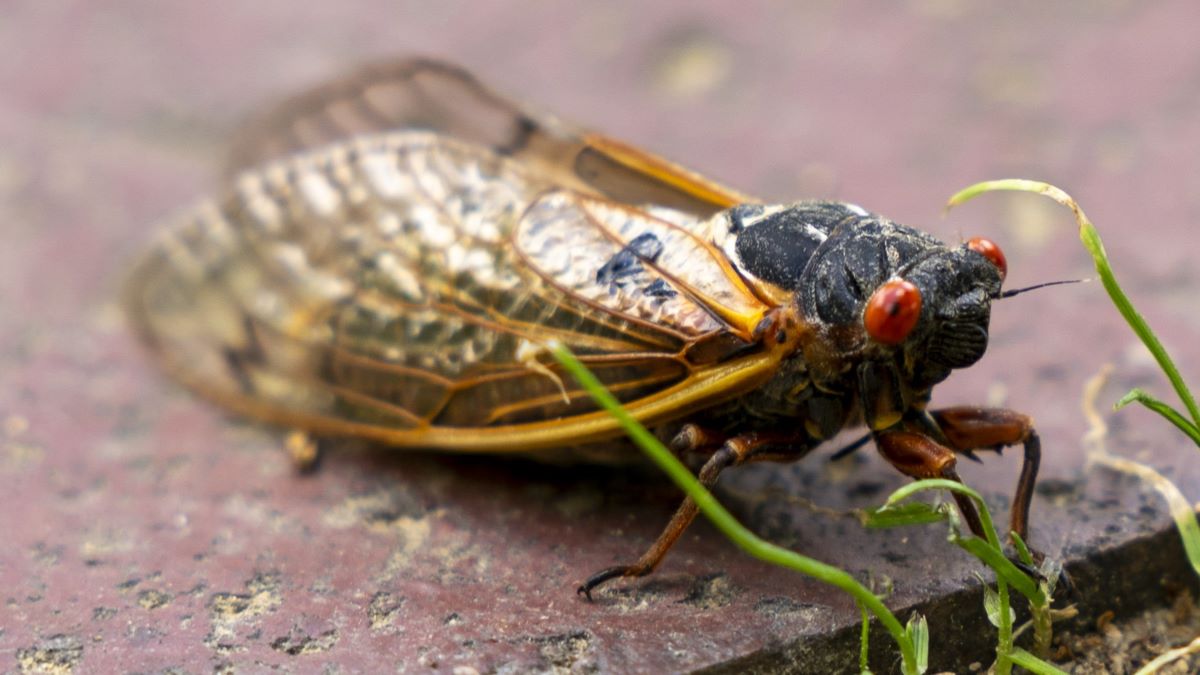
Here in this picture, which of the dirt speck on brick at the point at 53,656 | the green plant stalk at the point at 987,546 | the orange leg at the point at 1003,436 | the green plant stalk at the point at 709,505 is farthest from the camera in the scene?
the orange leg at the point at 1003,436

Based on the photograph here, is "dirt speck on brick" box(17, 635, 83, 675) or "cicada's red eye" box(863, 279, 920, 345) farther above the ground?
"cicada's red eye" box(863, 279, 920, 345)

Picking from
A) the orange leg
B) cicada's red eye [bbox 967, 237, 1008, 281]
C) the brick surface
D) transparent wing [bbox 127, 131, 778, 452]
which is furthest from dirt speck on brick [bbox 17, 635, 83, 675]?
cicada's red eye [bbox 967, 237, 1008, 281]

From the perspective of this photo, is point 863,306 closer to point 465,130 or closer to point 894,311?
point 894,311

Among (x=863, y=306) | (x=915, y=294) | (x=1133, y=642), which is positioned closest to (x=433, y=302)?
(x=863, y=306)

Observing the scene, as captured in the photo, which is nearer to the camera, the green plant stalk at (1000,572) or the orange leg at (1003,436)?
the green plant stalk at (1000,572)

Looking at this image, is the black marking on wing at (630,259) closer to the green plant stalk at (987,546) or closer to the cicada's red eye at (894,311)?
the cicada's red eye at (894,311)

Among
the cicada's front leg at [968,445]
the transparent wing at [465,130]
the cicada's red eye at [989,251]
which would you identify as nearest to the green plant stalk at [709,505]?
the cicada's front leg at [968,445]

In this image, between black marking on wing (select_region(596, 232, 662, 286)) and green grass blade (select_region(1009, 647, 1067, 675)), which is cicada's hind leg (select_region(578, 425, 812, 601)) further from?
green grass blade (select_region(1009, 647, 1067, 675))
